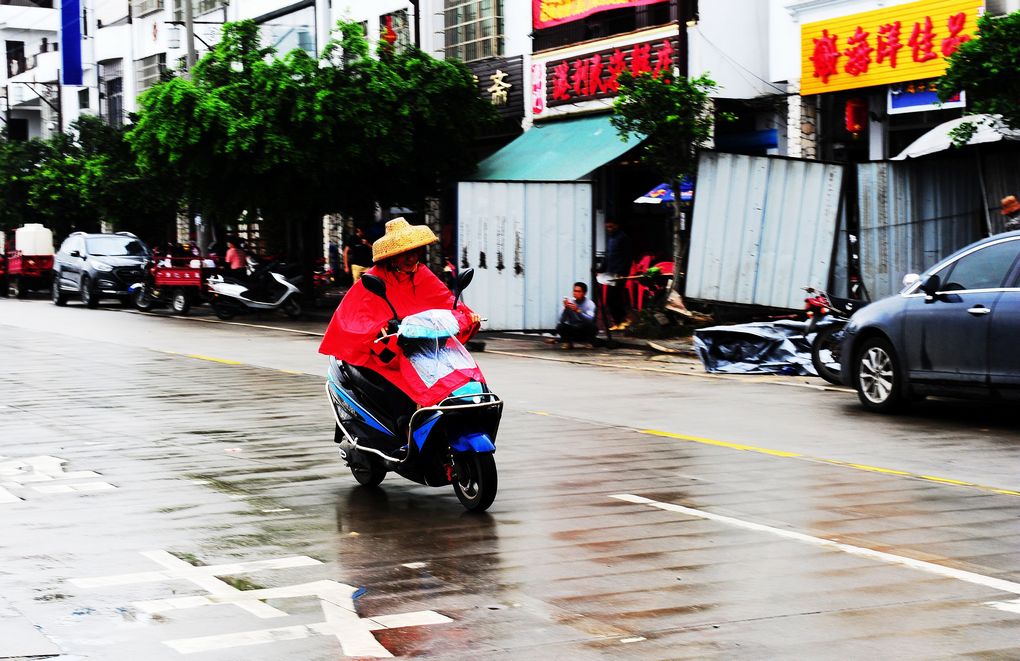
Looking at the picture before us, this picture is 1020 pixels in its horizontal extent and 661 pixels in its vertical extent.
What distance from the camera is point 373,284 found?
339 inches

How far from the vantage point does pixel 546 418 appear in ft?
43.2

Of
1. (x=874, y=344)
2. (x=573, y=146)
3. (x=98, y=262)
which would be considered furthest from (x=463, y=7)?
(x=874, y=344)

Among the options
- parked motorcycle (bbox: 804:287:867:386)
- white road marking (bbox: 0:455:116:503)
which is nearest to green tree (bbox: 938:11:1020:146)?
parked motorcycle (bbox: 804:287:867:386)

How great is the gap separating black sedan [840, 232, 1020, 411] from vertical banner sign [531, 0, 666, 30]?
12.9 meters

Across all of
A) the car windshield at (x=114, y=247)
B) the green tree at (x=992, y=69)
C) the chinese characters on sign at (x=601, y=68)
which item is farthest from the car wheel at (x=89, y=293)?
the green tree at (x=992, y=69)

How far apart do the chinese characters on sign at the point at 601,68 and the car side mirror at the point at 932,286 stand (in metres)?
11.4

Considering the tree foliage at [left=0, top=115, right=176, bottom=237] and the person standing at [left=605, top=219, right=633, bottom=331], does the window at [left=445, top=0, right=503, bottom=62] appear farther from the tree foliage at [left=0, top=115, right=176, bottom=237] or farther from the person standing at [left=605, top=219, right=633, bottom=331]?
the person standing at [left=605, top=219, right=633, bottom=331]

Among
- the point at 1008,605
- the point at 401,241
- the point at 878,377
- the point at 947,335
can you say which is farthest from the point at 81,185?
the point at 1008,605

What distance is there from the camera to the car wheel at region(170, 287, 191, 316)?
31.2 m

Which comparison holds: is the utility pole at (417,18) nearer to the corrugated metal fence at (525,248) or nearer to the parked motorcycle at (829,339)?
the corrugated metal fence at (525,248)

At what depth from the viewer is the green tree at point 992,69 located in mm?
16672

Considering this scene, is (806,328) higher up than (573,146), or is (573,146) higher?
(573,146)

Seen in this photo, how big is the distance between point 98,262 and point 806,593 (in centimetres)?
3018

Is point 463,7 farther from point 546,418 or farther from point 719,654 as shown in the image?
point 719,654
